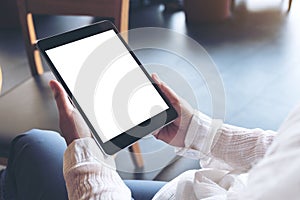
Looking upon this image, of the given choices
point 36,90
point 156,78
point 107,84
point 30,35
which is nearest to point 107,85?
point 107,84

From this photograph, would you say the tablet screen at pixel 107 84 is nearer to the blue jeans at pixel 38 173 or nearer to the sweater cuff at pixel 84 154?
the sweater cuff at pixel 84 154

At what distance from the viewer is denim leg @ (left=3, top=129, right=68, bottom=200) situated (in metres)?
0.85

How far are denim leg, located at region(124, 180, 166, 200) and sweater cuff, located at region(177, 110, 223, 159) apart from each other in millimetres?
129

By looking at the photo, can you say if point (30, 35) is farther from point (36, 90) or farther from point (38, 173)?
point (38, 173)

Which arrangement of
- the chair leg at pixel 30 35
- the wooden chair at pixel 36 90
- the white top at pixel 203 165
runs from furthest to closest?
the chair leg at pixel 30 35, the wooden chair at pixel 36 90, the white top at pixel 203 165

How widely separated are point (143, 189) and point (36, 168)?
0.23 meters

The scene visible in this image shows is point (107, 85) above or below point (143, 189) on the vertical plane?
above

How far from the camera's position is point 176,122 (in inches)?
32.3

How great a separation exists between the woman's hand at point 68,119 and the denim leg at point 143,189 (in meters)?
0.21

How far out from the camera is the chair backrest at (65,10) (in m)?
1.24

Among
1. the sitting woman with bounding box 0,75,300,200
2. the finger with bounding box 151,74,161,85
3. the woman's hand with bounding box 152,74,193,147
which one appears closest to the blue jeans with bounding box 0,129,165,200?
the sitting woman with bounding box 0,75,300,200

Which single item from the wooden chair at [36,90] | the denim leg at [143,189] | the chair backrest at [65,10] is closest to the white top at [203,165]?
the denim leg at [143,189]

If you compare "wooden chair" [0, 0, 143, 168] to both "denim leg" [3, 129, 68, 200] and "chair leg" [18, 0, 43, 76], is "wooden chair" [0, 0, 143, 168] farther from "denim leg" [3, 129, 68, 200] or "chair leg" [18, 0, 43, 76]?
"denim leg" [3, 129, 68, 200]

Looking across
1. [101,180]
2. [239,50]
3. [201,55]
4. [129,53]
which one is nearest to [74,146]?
[101,180]
